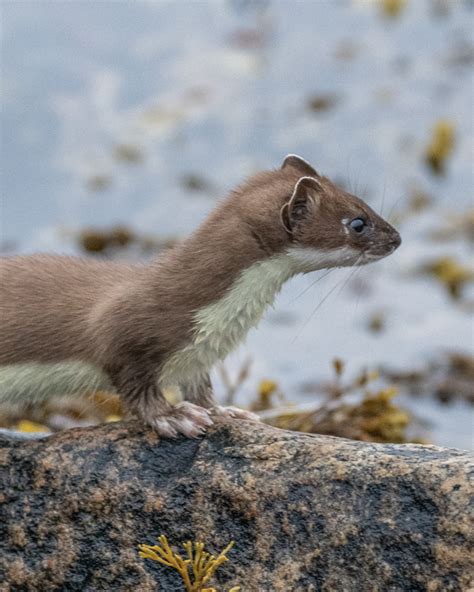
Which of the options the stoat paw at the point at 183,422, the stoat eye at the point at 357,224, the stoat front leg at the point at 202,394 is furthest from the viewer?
the stoat front leg at the point at 202,394

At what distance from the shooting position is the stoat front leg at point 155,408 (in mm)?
4250

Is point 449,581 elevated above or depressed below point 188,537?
above

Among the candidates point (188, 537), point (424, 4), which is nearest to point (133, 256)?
point (424, 4)

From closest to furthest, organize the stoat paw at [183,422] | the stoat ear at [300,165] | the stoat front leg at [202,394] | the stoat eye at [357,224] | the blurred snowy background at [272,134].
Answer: the stoat paw at [183,422] < the stoat eye at [357,224] < the stoat ear at [300,165] < the stoat front leg at [202,394] < the blurred snowy background at [272,134]

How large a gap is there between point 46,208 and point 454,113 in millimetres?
3500

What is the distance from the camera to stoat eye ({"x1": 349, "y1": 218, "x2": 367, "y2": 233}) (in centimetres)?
436

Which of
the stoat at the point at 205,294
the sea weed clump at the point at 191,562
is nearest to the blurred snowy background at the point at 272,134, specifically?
the stoat at the point at 205,294

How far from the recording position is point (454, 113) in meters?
10.7

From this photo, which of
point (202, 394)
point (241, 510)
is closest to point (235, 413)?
point (202, 394)

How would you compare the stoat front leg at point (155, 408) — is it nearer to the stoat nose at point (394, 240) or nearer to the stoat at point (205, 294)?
the stoat at point (205, 294)

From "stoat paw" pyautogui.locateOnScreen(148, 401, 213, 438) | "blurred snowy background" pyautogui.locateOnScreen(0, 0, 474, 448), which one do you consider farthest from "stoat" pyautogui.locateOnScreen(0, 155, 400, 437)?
"blurred snowy background" pyautogui.locateOnScreen(0, 0, 474, 448)

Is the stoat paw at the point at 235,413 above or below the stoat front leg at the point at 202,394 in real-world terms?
above

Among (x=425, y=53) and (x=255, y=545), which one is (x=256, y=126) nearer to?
(x=425, y=53)

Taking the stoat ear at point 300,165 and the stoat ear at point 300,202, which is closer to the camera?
the stoat ear at point 300,202
